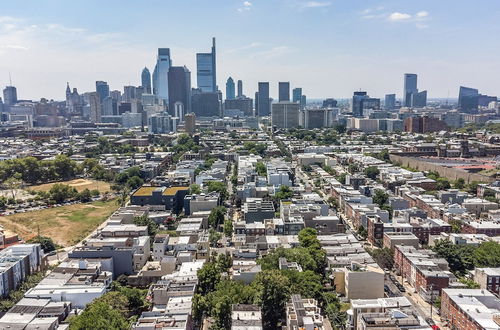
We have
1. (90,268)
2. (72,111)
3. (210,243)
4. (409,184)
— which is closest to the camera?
(90,268)

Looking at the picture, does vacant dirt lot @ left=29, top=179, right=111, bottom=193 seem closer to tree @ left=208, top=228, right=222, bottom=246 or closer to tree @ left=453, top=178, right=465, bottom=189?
tree @ left=208, top=228, right=222, bottom=246

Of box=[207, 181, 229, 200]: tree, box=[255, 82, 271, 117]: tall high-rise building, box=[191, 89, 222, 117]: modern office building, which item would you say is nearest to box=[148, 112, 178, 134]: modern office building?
box=[191, 89, 222, 117]: modern office building

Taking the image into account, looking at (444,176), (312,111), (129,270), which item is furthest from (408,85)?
(129,270)

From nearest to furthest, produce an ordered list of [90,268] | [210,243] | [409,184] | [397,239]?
[90,268] → [397,239] → [210,243] → [409,184]

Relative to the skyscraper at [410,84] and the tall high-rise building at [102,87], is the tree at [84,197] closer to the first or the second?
the tall high-rise building at [102,87]

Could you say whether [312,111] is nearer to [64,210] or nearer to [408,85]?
[64,210]

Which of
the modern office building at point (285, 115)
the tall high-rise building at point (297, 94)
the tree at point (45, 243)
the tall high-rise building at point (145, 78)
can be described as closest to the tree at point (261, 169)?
the tree at point (45, 243)

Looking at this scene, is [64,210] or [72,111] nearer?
[64,210]
